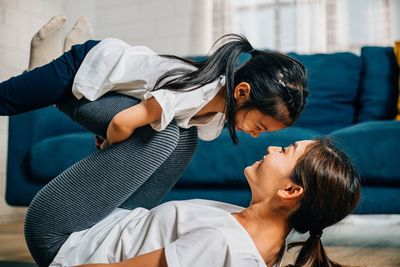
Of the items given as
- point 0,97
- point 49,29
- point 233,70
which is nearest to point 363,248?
point 233,70

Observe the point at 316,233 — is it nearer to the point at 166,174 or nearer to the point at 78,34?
the point at 166,174

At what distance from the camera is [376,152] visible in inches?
77.3

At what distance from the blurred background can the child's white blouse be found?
2743 millimetres

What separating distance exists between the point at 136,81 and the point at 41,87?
0.26 m

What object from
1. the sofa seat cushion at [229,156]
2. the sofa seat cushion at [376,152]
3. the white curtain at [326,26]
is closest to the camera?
the sofa seat cushion at [376,152]

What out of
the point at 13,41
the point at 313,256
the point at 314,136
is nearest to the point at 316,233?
the point at 313,256

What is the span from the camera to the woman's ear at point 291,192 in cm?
107

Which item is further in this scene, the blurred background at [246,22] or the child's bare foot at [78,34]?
the blurred background at [246,22]

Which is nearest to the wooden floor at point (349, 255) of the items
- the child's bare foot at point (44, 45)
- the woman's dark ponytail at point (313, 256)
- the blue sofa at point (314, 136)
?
the blue sofa at point (314, 136)

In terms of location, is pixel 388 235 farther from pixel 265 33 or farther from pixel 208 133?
pixel 265 33

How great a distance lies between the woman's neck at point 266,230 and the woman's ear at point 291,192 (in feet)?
0.17

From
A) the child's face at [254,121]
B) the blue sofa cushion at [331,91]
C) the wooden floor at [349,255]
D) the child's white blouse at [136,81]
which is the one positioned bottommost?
the wooden floor at [349,255]

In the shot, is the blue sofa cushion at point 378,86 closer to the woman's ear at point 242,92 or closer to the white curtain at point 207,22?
the woman's ear at point 242,92

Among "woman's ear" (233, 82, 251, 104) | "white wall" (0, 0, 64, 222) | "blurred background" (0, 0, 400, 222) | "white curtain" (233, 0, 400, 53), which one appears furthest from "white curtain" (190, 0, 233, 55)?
"woman's ear" (233, 82, 251, 104)
